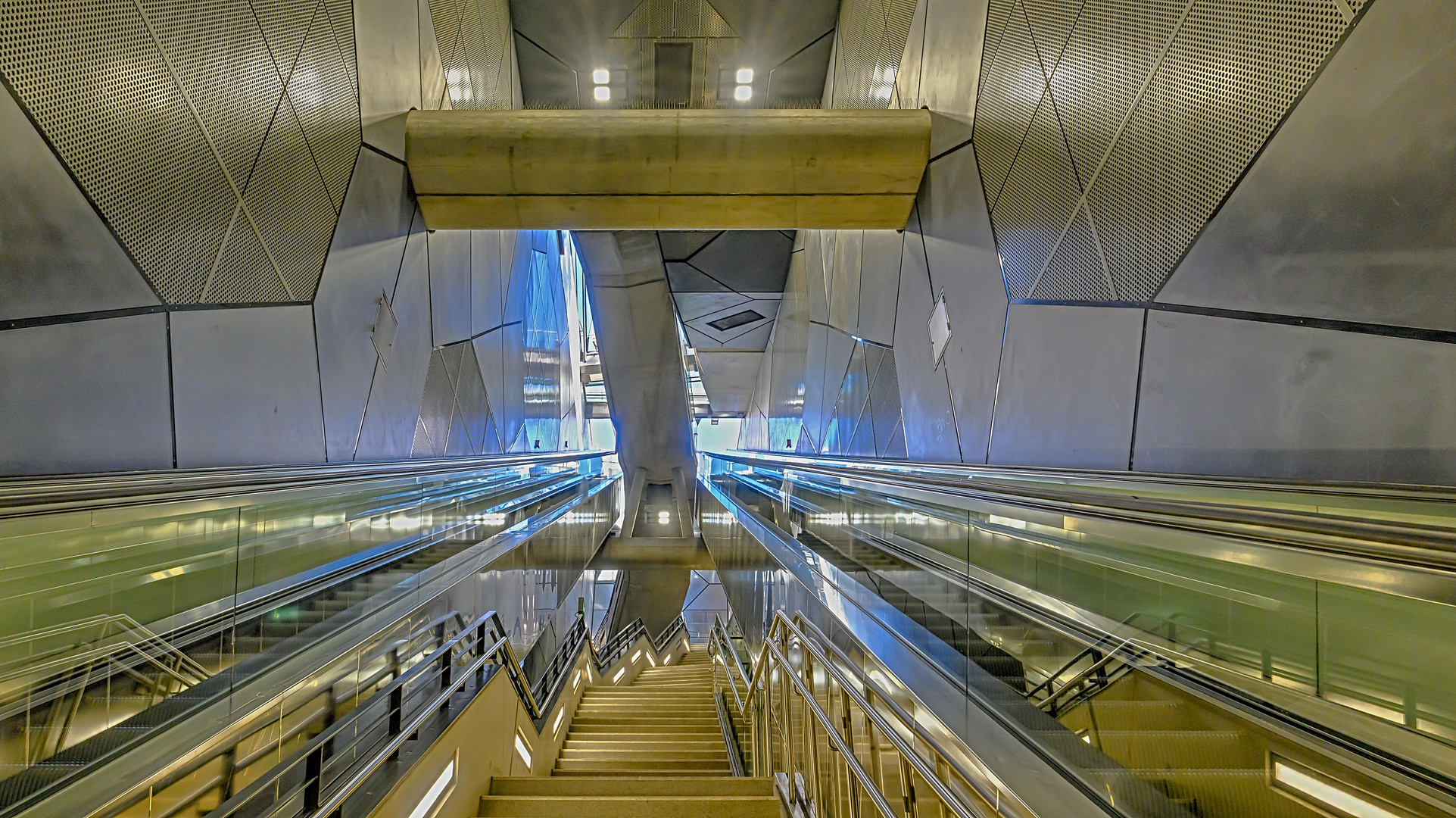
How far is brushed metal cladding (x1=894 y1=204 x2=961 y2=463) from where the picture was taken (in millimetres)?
5828

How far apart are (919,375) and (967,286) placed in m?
1.45

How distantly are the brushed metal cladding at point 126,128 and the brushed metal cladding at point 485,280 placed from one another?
5.16 meters

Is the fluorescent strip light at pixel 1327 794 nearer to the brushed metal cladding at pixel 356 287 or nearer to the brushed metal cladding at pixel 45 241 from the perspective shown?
the brushed metal cladding at pixel 45 241

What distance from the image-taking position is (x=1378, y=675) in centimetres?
94

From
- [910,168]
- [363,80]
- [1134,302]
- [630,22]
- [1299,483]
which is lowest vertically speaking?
[1299,483]

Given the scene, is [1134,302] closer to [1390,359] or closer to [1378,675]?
[1390,359]

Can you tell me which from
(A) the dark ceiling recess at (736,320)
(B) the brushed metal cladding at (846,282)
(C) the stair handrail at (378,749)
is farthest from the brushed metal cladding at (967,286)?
(A) the dark ceiling recess at (736,320)

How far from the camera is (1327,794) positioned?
93cm

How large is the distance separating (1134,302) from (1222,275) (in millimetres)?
553

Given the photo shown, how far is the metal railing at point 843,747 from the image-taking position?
167cm

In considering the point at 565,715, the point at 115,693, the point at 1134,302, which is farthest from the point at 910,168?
the point at 565,715

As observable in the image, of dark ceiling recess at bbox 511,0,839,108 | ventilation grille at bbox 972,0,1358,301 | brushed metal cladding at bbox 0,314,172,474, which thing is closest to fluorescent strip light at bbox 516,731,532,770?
brushed metal cladding at bbox 0,314,172,474

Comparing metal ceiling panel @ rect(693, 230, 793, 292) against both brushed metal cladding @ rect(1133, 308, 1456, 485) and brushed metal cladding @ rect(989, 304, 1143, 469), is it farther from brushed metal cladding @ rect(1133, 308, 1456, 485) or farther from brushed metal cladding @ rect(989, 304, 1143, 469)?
brushed metal cladding @ rect(1133, 308, 1456, 485)

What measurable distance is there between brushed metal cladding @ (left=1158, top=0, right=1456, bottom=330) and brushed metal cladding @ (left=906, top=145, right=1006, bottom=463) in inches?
84.1
